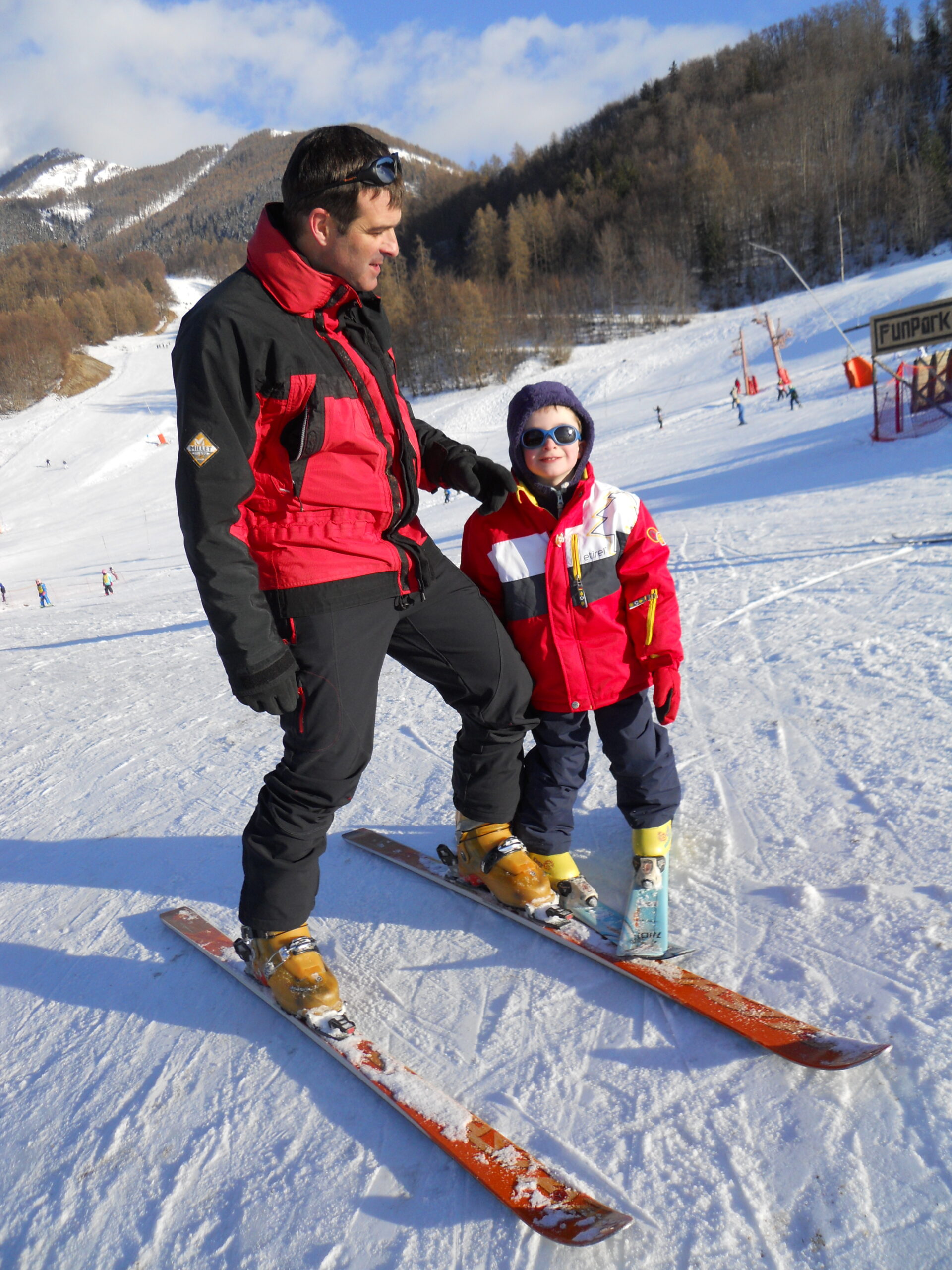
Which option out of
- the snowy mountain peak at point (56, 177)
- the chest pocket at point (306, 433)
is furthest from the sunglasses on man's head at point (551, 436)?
the snowy mountain peak at point (56, 177)

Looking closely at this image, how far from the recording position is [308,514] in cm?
160

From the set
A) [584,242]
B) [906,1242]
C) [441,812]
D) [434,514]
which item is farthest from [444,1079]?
[584,242]

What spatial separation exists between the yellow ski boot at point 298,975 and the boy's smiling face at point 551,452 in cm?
131

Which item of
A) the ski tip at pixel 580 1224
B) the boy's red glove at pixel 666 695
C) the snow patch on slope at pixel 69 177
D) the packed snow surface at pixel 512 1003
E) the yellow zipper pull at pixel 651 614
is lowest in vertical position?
the packed snow surface at pixel 512 1003

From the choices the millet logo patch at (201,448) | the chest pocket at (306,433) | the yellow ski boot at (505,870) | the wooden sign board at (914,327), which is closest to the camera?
the millet logo patch at (201,448)

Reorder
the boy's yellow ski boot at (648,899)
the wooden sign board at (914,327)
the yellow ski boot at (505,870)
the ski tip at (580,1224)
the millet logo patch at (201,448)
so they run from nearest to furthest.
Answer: the ski tip at (580,1224)
the millet logo patch at (201,448)
the boy's yellow ski boot at (648,899)
the yellow ski boot at (505,870)
the wooden sign board at (914,327)

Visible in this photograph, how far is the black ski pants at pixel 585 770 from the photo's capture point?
6.52ft

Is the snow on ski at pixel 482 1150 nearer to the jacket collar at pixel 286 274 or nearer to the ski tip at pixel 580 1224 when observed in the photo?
the ski tip at pixel 580 1224

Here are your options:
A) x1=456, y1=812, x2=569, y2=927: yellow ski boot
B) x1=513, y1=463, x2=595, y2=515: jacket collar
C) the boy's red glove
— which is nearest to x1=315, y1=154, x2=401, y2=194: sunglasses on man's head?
x1=513, y1=463, x2=595, y2=515: jacket collar

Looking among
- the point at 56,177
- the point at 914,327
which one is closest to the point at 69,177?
the point at 56,177

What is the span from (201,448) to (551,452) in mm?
919

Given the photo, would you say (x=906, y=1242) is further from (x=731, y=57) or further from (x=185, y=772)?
(x=731, y=57)

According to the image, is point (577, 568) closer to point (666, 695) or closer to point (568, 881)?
point (666, 695)

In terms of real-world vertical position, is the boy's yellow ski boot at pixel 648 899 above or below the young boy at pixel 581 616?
below
